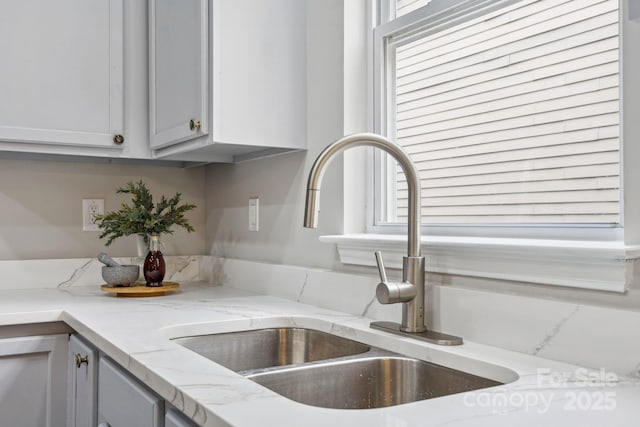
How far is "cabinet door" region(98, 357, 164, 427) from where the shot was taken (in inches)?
41.7

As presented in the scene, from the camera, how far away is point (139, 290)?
197 centimetres

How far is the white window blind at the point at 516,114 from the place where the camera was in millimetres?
1177

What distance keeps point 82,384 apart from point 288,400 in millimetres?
872

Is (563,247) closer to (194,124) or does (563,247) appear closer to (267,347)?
(267,347)

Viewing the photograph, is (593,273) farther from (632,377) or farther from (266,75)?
(266,75)

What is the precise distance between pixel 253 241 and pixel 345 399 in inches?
41.7

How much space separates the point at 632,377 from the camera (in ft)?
3.18

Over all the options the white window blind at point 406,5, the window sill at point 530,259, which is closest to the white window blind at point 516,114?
the white window blind at point 406,5

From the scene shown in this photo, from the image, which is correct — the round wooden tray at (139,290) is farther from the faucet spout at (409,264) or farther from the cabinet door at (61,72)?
the faucet spout at (409,264)

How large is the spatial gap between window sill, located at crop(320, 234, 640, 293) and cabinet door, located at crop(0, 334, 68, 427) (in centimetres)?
91

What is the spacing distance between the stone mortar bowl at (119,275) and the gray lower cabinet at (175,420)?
1.09 meters

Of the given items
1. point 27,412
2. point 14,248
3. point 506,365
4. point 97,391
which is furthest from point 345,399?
point 14,248

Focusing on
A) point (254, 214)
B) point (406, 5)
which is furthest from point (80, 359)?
point (406, 5)

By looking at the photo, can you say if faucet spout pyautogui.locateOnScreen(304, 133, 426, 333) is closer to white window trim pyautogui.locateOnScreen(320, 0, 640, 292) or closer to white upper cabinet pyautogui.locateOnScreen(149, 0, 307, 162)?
white window trim pyautogui.locateOnScreen(320, 0, 640, 292)
